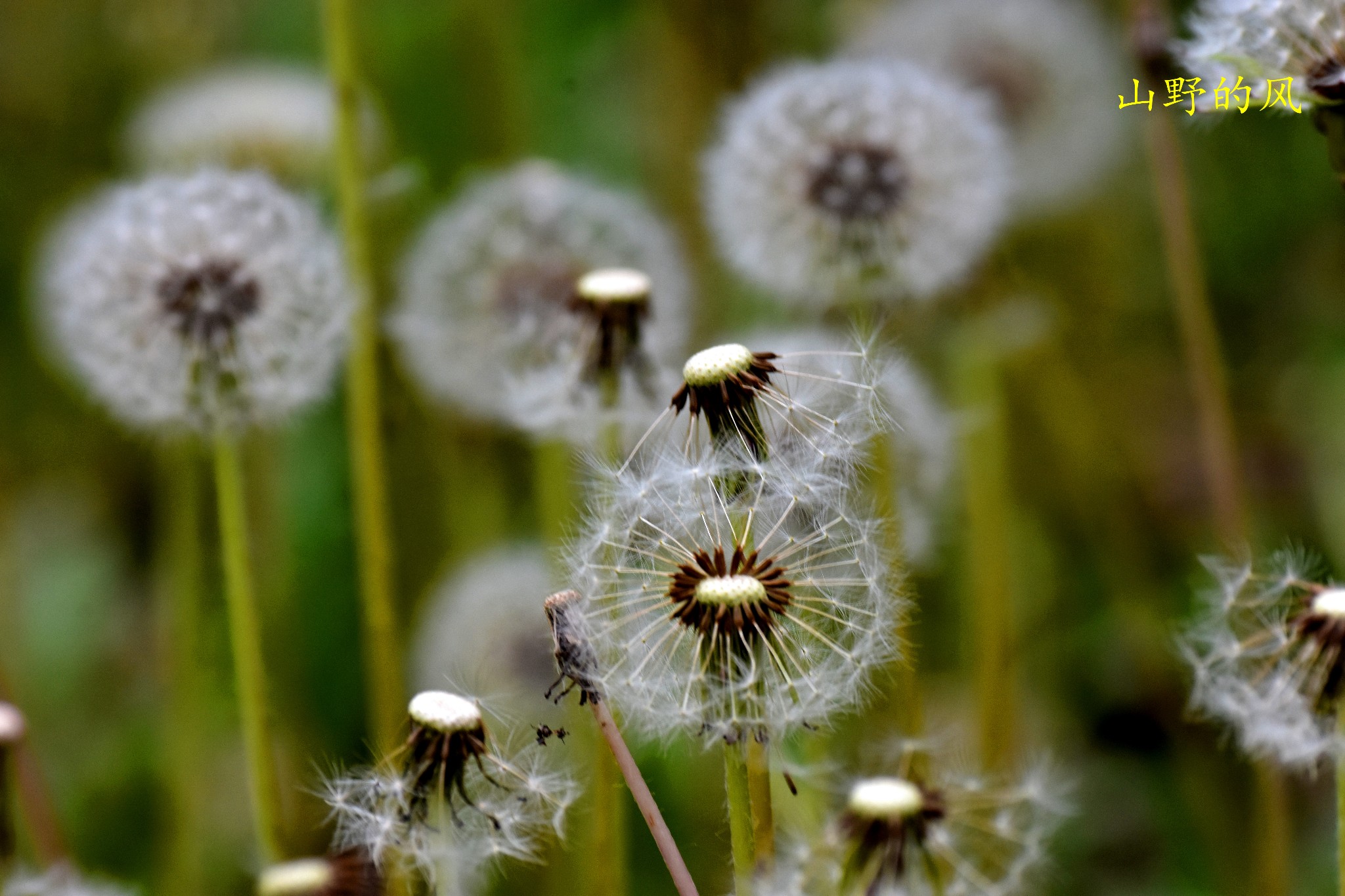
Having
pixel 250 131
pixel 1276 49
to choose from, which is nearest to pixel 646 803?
pixel 1276 49

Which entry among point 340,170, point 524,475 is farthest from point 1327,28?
point 524,475

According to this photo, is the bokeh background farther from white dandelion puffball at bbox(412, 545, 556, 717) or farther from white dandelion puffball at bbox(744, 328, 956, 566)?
white dandelion puffball at bbox(744, 328, 956, 566)

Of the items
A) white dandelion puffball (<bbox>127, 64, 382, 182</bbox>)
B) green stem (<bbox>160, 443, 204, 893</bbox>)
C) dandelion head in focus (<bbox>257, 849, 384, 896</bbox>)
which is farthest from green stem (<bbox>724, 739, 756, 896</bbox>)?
white dandelion puffball (<bbox>127, 64, 382, 182</bbox>)

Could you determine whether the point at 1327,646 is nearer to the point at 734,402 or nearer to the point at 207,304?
the point at 734,402

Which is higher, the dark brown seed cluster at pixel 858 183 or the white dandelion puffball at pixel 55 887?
the dark brown seed cluster at pixel 858 183

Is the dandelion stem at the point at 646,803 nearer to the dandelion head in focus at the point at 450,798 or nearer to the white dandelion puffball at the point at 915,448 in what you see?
the dandelion head in focus at the point at 450,798

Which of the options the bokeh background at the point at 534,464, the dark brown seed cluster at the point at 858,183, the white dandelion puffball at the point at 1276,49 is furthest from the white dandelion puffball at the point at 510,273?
the white dandelion puffball at the point at 1276,49
